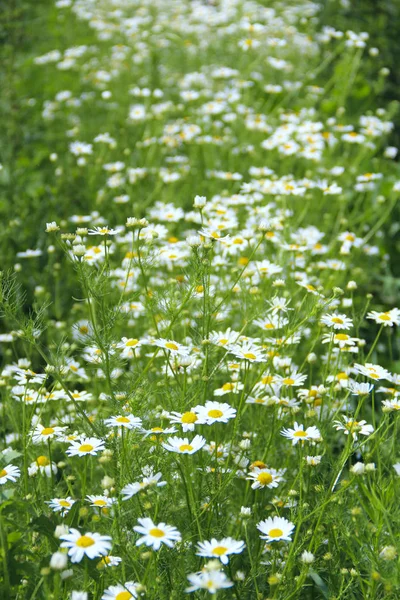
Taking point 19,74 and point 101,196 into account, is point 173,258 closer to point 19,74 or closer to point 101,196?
point 101,196

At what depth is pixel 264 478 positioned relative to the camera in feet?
6.27

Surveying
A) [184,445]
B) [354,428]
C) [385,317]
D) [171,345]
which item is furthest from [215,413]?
[385,317]

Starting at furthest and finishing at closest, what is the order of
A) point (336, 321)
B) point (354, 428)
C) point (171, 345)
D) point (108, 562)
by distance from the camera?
point (336, 321) → point (171, 345) → point (354, 428) → point (108, 562)

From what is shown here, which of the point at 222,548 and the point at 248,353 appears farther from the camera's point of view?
the point at 248,353

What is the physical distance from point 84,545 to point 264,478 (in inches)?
23.1

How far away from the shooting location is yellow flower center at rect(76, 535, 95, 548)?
4.85ft

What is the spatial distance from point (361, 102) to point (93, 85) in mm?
2102

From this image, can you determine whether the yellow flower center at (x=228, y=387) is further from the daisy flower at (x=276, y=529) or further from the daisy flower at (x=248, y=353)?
the daisy flower at (x=276, y=529)

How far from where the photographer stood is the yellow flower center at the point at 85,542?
4.85 ft

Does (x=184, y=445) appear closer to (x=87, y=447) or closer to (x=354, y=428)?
(x=87, y=447)

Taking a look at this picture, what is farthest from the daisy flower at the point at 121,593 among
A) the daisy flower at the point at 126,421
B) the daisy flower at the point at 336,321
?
the daisy flower at the point at 336,321

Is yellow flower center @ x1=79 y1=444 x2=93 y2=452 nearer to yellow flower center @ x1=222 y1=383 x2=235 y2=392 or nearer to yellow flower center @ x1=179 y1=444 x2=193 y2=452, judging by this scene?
yellow flower center @ x1=179 y1=444 x2=193 y2=452

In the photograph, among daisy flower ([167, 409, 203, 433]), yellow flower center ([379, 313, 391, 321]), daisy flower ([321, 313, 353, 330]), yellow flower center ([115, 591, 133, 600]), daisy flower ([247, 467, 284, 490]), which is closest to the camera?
yellow flower center ([115, 591, 133, 600])

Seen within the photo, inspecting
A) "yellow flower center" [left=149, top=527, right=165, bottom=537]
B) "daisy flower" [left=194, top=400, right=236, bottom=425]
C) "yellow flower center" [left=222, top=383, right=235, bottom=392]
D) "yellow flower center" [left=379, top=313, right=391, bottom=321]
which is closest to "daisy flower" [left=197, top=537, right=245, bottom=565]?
"yellow flower center" [left=149, top=527, right=165, bottom=537]
